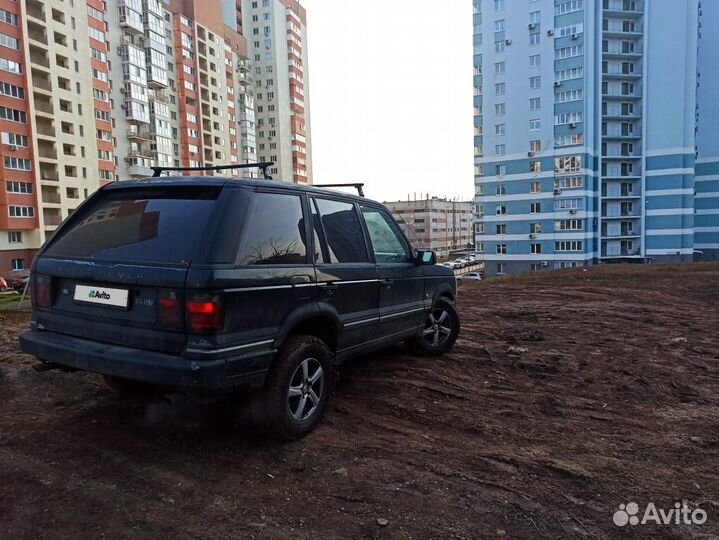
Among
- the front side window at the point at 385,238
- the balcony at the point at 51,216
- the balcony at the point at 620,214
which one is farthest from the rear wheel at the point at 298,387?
the balcony at the point at 620,214

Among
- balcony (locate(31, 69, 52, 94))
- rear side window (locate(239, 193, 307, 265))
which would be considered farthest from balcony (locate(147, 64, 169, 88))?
rear side window (locate(239, 193, 307, 265))

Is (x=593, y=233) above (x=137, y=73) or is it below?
below

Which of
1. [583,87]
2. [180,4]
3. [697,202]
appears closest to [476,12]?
[583,87]

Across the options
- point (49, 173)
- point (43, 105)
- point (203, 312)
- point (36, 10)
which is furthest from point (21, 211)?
point (203, 312)

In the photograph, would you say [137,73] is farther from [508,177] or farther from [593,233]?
[593,233]

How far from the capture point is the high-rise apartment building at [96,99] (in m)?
44.7

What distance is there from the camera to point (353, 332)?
4059 millimetres

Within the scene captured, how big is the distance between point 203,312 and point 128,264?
0.67 meters

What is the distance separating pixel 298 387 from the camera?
3.47 meters

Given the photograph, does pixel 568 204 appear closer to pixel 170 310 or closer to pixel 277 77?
pixel 170 310

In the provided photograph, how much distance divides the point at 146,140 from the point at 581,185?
51579mm

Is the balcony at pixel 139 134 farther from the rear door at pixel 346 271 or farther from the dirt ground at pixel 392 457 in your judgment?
the rear door at pixel 346 271

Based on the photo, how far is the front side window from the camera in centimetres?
464

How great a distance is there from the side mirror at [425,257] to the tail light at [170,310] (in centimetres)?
288
